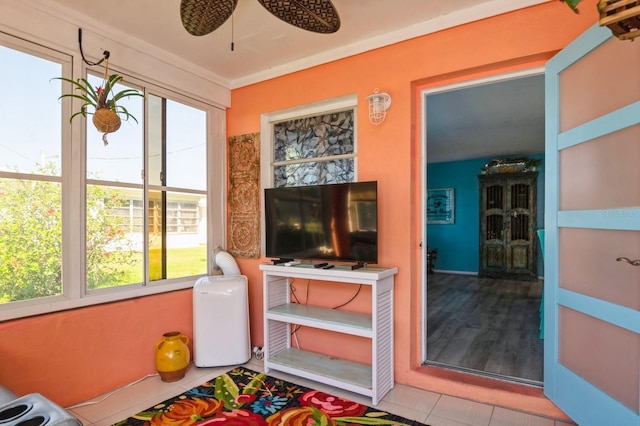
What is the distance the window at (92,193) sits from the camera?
2221 millimetres

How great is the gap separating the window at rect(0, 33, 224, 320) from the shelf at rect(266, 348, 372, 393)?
112 cm

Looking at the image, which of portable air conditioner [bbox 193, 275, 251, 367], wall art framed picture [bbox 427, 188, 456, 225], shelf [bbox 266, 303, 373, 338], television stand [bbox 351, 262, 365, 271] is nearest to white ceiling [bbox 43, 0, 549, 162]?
television stand [bbox 351, 262, 365, 271]

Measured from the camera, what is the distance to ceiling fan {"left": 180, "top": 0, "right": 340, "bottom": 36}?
169 centimetres

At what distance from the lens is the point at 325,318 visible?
8.61 ft

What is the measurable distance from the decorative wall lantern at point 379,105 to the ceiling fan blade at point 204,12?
1.24 m

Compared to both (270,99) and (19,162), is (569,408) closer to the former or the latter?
(270,99)

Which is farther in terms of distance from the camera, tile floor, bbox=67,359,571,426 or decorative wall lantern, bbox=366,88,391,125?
decorative wall lantern, bbox=366,88,391,125

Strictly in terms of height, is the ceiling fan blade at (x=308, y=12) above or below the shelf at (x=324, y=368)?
above

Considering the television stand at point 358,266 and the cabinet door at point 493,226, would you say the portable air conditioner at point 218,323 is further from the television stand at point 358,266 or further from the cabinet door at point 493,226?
the cabinet door at point 493,226

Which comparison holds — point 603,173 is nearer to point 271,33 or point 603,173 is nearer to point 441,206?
point 271,33

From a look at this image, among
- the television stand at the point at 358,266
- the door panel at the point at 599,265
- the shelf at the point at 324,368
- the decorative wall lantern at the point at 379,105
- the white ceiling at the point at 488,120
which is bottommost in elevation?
the shelf at the point at 324,368

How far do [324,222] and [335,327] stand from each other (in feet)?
2.57

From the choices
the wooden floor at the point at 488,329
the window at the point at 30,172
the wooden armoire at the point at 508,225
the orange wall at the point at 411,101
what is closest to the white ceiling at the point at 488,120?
the orange wall at the point at 411,101

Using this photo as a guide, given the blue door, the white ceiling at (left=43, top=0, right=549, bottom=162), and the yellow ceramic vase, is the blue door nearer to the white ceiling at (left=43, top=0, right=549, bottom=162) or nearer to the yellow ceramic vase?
the white ceiling at (left=43, top=0, right=549, bottom=162)
